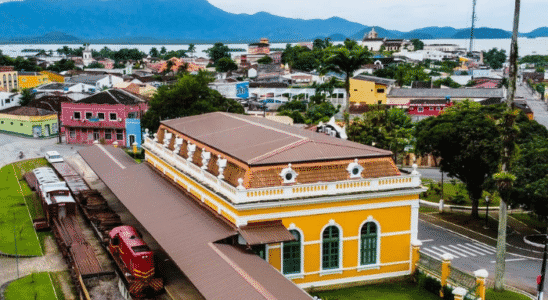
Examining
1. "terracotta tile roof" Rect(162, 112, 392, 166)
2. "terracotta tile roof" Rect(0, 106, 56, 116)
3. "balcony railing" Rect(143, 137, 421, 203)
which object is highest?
"terracotta tile roof" Rect(162, 112, 392, 166)

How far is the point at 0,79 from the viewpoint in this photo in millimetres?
123125

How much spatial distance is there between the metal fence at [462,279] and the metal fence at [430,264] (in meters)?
1.00

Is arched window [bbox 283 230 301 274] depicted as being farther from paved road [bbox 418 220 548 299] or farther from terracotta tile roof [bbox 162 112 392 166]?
paved road [bbox 418 220 548 299]

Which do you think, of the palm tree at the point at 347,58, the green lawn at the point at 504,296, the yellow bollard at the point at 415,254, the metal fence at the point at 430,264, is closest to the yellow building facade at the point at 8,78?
the palm tree at the point at 347,58

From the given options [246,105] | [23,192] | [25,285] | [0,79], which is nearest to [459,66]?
[246,105]

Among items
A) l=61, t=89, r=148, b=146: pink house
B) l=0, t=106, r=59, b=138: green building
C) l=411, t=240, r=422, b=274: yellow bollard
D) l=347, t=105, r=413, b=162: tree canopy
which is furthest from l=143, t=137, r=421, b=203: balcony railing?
l=0, t=106, r=59, b=138: green building

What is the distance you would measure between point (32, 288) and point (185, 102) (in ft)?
139

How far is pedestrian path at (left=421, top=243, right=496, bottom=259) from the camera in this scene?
115ft

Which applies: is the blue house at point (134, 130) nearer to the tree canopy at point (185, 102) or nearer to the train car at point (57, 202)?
the tree canopy at point (185, 102)

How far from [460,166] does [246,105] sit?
2416 inches

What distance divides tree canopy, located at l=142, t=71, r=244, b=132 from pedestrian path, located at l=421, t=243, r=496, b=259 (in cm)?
3791

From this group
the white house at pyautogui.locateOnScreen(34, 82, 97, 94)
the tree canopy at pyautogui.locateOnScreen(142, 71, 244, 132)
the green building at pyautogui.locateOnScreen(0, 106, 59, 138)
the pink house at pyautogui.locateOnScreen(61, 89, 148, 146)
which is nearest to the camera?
the tree canopy at pyautogui.locateOnScreen(142, 71, 244, 132)

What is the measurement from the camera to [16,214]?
42.2 meters

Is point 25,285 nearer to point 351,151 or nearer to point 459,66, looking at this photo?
point 351,151
